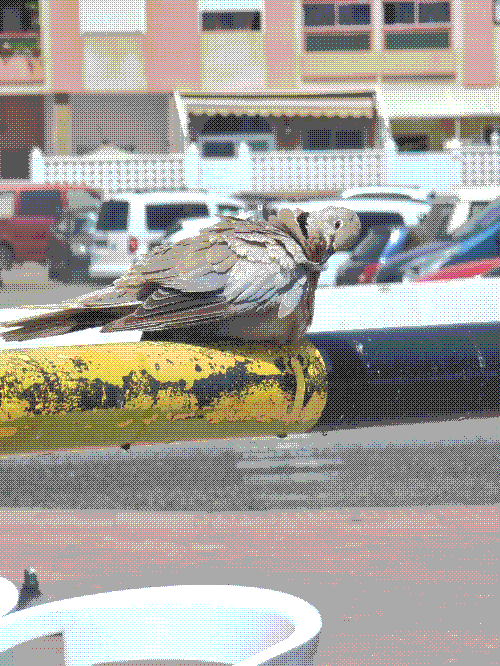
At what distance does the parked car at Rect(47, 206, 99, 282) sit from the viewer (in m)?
19.9

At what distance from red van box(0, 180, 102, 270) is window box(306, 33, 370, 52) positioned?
13.3 metres

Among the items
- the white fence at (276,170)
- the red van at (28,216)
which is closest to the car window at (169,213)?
the red van at (28,216)

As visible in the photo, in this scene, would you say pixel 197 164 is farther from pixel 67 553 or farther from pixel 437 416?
pixel 437 416

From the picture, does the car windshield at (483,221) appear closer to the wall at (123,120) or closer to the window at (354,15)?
the wall at (123,120)

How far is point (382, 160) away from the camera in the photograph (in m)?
30.1

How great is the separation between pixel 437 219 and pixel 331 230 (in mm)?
15769

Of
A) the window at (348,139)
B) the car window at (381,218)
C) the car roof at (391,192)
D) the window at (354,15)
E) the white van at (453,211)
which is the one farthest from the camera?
the window at (354,15)

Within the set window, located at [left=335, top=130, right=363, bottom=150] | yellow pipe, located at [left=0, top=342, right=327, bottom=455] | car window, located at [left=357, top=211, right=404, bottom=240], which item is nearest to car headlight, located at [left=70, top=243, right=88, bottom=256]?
car window, located at [left=357, top=211, right=404, bottom=240]

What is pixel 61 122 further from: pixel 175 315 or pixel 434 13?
pixel 175 315

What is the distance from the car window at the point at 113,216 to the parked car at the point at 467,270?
8.63m

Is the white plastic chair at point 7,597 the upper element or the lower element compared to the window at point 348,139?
lower

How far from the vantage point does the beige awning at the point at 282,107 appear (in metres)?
33.0

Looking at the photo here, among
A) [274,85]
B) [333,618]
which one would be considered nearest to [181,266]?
[333,618]

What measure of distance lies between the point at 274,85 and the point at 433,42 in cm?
502
